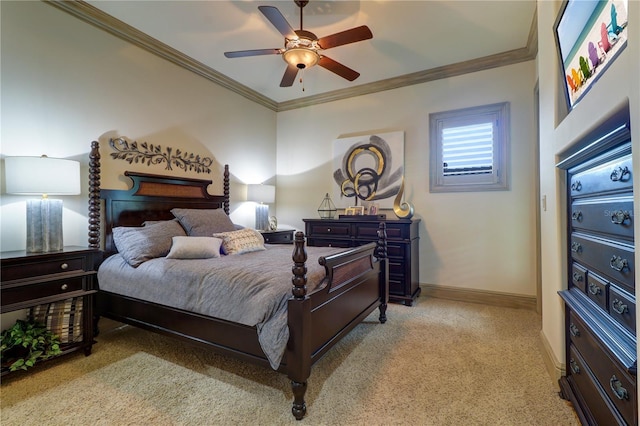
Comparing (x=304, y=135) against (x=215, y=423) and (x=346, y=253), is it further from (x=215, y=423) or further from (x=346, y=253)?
(x=215, y=423)

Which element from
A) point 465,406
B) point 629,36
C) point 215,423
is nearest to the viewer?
point 629,36

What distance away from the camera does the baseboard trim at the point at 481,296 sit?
336cm

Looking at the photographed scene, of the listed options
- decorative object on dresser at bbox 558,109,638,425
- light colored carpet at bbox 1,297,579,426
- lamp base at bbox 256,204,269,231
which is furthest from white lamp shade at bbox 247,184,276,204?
decorative object on dresser at bbox 558,109,638,425

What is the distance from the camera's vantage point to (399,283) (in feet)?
11.7

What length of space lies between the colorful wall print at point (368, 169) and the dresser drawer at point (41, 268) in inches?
124

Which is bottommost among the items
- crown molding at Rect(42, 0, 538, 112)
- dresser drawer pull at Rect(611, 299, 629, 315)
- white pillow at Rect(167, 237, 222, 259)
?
dresser drawer pull at Rect(611, 299, 629, 315)

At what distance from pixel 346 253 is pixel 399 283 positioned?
1635 millimetres

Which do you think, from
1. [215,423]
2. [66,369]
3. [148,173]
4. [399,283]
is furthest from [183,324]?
[399,283]

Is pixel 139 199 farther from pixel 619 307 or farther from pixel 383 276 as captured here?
pixel 619 307

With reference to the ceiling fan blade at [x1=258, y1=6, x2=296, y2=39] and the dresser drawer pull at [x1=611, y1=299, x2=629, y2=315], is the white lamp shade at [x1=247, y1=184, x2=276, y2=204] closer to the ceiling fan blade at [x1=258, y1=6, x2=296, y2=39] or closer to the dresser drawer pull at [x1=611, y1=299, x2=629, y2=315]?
the ceiling fan blade at [x1=258, y1=6, x2=296, y2=39]

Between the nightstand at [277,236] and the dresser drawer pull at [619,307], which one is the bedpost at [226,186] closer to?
the nightstand at [277,236]

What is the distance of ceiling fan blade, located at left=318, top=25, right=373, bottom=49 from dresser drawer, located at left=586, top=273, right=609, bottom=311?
2069 millimetres

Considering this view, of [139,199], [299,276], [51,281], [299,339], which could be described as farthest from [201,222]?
[299,339]

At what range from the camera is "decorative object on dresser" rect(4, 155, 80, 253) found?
2135mm
